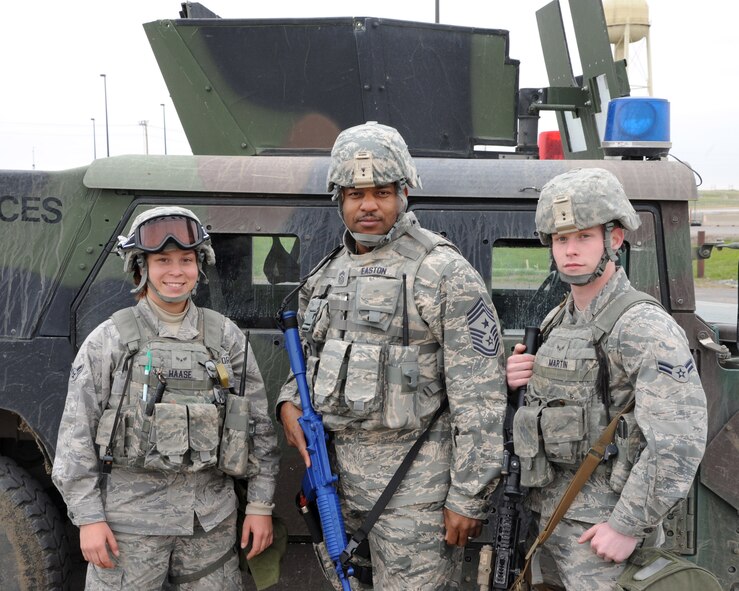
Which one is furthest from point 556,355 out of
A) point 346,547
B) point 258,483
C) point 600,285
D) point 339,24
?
point 339,24

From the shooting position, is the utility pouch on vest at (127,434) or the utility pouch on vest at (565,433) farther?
the utility pouch on vest at (127,434)

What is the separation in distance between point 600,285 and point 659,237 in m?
0.76

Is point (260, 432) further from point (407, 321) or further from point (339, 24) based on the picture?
point (339, 24)

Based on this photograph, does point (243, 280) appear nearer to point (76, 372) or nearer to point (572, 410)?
point (76, 372)

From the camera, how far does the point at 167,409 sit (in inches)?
110

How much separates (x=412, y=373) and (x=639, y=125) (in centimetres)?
143

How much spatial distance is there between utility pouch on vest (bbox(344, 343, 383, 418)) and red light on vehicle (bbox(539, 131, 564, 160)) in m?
2.50

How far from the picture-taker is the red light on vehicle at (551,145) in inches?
192

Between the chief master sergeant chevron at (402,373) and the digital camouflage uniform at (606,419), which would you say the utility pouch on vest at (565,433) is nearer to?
the digital camouflage uniform at (606,419)

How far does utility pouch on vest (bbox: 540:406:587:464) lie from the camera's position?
8.50 ft

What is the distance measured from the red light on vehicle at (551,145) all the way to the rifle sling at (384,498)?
243 cm

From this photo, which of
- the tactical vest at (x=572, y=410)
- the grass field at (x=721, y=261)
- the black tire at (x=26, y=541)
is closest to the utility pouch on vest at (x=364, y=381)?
the tactical vest at (x=572, y=410)

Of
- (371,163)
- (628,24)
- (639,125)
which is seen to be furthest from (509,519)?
(628,24)

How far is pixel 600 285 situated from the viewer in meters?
2.70
